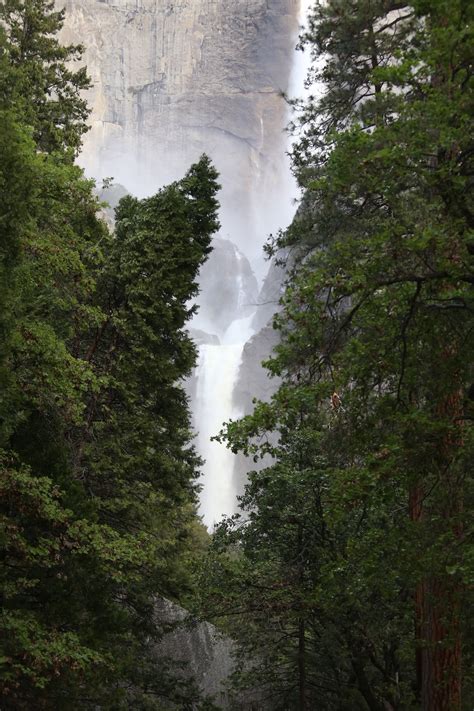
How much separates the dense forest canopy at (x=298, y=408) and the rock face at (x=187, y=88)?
121391 millimetres

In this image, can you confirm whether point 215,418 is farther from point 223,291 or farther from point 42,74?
point 42,74

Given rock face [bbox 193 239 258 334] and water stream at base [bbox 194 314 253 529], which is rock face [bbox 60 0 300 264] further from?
water stream at base [bbox 194 314 253 529]

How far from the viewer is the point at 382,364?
637cm

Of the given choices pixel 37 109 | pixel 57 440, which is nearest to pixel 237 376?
pixel 37 109

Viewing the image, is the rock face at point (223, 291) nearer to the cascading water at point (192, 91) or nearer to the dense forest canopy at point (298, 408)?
the cascading water at point (192, 91)

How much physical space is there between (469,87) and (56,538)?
5.33 m

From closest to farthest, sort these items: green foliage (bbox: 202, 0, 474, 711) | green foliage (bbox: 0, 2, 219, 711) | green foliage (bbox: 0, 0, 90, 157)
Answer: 1. green foliage (bbox: 202, 0, 474, 711)
2. green foliage (bbox: 0, 2, 219, 711)
3. green foliage (bbox: 0, 0, 90, 157)

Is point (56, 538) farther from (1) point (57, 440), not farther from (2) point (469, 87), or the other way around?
(2) point (469, 87)

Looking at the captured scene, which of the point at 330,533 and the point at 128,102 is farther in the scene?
the point at 128,102

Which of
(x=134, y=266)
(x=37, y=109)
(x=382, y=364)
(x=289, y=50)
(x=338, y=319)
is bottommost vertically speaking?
(x=382, y=364)

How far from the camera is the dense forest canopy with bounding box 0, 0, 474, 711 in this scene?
5.87 meters

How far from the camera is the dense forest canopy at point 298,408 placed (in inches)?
231

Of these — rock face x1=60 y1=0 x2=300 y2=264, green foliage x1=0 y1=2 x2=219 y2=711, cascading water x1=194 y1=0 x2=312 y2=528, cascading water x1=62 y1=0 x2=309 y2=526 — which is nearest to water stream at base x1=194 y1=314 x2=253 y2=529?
cascading water x1=194 y1=0 x2=312 y2=528

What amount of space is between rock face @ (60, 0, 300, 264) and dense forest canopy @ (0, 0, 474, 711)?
398ft
